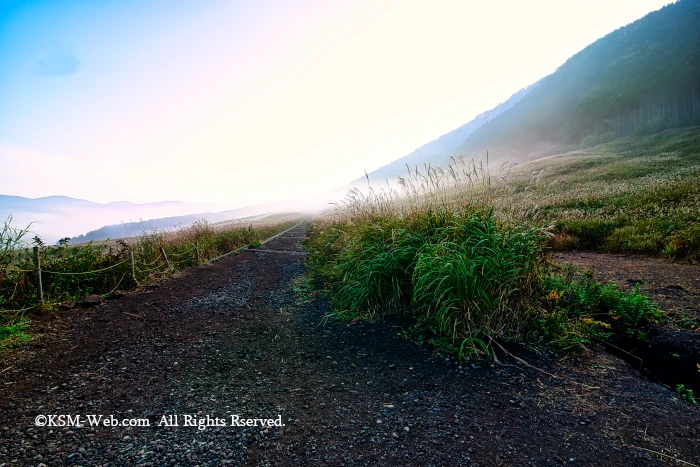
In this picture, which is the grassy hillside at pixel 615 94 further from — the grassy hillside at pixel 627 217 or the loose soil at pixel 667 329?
the loose soil at pixel 667 329

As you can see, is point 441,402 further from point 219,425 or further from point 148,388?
point 148,388

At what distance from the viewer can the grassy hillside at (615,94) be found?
64.1 meters

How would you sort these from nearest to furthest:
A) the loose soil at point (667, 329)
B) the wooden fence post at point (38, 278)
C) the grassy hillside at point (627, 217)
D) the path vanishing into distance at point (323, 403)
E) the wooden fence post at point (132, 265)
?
the path vanishing into distance at point (323, 403) → the loose soil at point (667, 329) → the wooden fence post at point (38, 278) → the grassy hillside at point (627, 217) → the wooden fence post at point (132, 265)

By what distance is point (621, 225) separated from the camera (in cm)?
970

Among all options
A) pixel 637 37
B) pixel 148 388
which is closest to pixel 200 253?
pixel 148 388

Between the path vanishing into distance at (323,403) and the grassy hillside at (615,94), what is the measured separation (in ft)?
206

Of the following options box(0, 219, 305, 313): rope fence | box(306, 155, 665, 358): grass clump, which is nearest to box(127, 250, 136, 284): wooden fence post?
box(0, 219, 305, 313): rope fence

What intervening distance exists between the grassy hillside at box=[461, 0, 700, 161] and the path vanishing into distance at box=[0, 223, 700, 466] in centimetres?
6273

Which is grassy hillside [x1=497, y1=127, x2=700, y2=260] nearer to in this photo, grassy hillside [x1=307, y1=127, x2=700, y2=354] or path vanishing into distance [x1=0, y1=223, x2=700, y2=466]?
grassy hillside [x1=307, y1=127, x2=700, y2=354]

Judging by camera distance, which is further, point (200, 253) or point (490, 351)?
point (200, 253)

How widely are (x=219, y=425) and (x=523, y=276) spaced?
341 cm

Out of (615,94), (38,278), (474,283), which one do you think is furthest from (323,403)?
(615,94)

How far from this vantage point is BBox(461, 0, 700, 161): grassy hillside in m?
64.1

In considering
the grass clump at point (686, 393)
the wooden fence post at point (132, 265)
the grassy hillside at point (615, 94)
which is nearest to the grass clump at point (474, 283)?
the grass clump at point (686, 393)
